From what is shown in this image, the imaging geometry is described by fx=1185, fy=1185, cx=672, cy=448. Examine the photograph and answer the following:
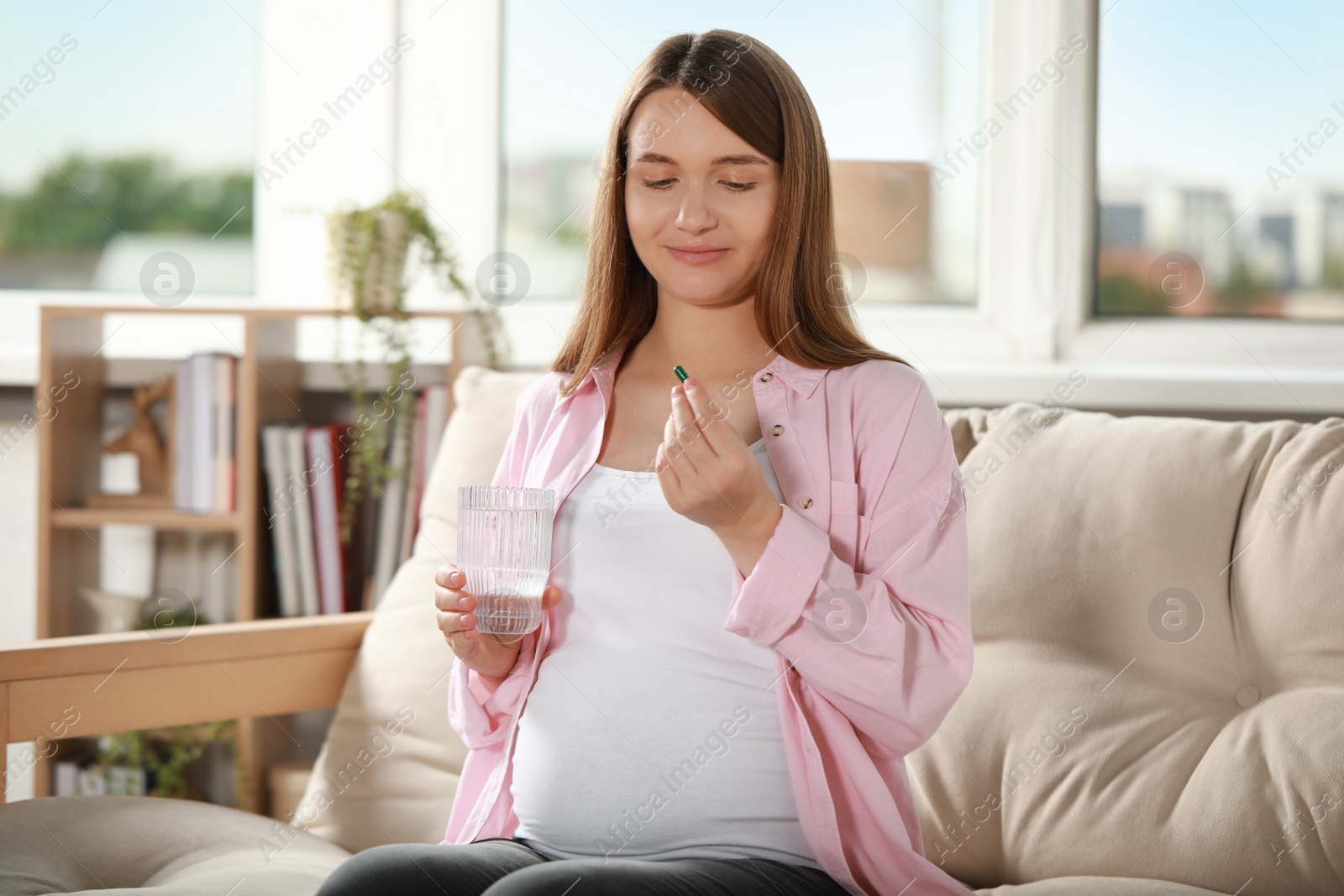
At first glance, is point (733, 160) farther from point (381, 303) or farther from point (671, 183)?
point (381, 303)

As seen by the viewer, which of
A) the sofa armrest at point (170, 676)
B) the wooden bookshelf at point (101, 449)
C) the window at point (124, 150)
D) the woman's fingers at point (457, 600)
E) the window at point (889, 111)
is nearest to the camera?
the woman's fingers at point (457, 600)

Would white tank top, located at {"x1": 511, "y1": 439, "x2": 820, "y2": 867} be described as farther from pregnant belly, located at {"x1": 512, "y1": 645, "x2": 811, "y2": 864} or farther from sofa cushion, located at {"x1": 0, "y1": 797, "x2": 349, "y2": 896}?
sofa cushion, located at {"x1": 0, "y1": 797, "x2": 349, "y2": 896}

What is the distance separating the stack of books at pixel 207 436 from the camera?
2.24 m

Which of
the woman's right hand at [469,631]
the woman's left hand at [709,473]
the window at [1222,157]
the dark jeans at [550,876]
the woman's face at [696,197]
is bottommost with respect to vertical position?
the dark jeans at [550,876]

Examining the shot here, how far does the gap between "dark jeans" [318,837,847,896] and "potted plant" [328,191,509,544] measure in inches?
48.9

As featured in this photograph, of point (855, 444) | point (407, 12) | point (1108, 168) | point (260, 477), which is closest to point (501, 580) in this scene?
point (855, 444)

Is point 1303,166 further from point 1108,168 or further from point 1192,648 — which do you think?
point 1192,648

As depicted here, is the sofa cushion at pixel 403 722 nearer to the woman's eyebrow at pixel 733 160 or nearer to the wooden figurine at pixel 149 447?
the woman's eyebrow at pixel 733 160

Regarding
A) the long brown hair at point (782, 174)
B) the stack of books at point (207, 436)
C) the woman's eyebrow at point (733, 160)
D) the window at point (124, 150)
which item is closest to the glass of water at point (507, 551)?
the long brown hair at point (782, 174)

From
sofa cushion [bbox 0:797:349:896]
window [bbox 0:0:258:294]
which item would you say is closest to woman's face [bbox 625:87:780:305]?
sofa cushion [bbox 0:797:349:896]

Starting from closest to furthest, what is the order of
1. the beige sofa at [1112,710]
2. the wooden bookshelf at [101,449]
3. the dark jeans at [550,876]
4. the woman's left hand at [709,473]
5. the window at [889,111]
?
the dark jeans at [550,876]
the woman's left hand at [709,473]
the beige sofa at [1112,710]
the wooden bookshelf at [101,449]
the window at [889,111]

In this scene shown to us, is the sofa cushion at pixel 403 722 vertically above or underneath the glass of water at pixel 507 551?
underneath

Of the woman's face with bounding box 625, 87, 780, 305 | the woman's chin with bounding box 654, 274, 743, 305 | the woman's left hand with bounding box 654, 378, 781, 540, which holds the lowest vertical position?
the woman's left hand with bounding box 654, 378, 781, 540

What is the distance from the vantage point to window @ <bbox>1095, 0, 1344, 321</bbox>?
84.7 inches
